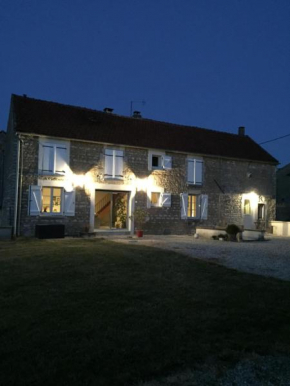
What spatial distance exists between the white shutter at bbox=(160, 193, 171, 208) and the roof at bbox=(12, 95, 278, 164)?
236cm

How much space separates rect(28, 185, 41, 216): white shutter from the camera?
14453 millimetres

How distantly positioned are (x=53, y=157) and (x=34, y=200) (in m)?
2.07

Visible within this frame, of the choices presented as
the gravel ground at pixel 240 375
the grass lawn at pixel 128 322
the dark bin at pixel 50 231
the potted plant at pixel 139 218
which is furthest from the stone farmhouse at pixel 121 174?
the gravel ground at pixel 240 375

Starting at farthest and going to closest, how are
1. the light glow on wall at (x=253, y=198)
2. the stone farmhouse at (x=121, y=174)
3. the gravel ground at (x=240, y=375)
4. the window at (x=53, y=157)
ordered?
the light glow on wall at (x=253, y=198) < the window at (x=53, y=157) < the stone farmhouse at (x=121, y=174) < the gravel ground at (x=240, y=375)

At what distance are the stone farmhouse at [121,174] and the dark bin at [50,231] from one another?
0.95 meters

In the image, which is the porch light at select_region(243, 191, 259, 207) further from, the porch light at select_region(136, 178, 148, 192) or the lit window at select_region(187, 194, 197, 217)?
the porch light at select_region(136, 178, 148, 192)

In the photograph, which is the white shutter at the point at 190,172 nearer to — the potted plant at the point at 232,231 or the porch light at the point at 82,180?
the potted plant at the point at 232,231

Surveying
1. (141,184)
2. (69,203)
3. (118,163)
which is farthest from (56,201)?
(141,184)

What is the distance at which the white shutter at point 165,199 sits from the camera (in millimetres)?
17438

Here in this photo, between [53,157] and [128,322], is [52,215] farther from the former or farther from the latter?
[128,322]

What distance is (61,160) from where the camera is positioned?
601 inches

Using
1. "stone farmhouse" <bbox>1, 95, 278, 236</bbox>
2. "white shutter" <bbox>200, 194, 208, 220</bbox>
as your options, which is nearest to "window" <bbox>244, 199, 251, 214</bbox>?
"stone farmhouse" <bbox>1, 95, 278, 236</bbox>

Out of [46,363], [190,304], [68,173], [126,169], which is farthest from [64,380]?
[126,169]

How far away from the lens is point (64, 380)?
273 cm
